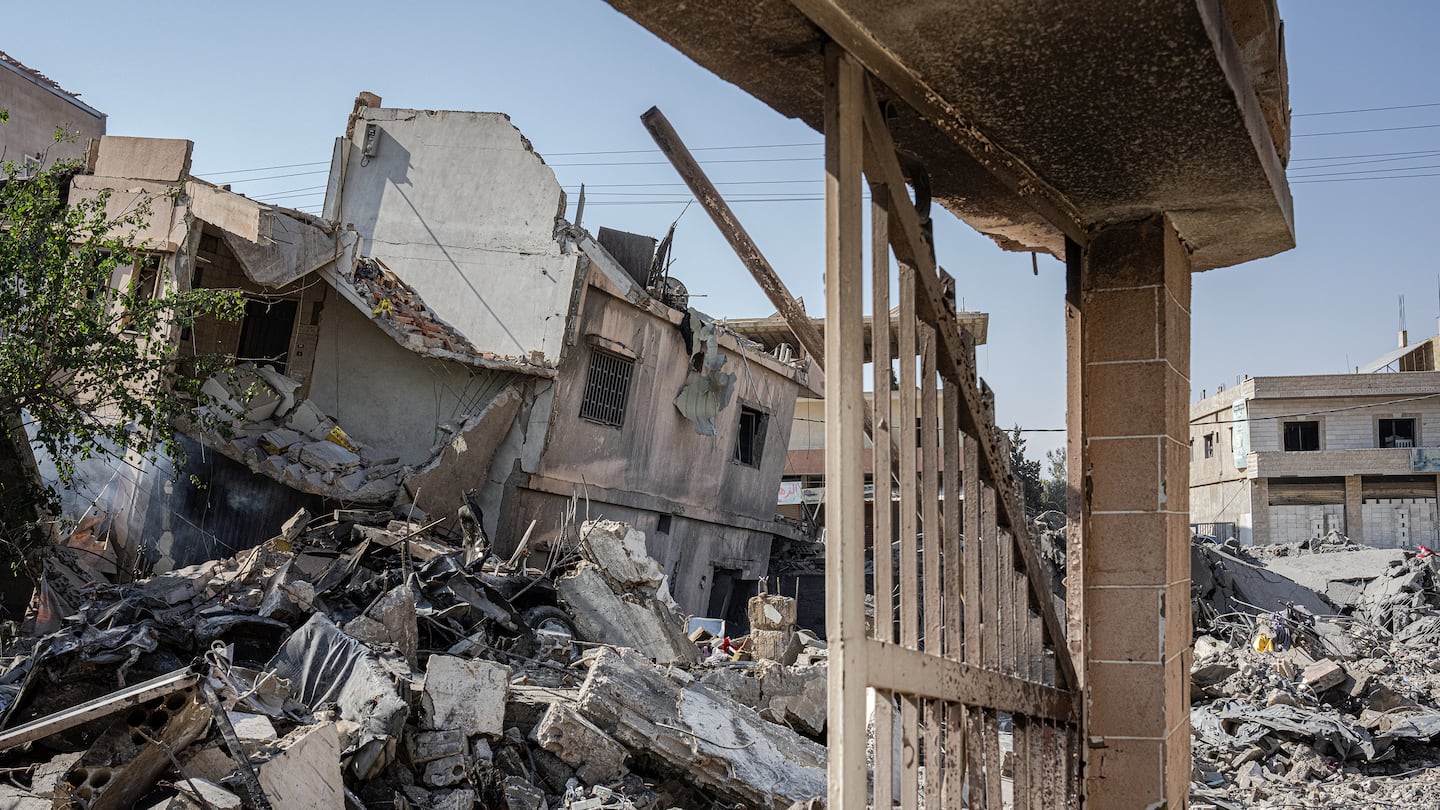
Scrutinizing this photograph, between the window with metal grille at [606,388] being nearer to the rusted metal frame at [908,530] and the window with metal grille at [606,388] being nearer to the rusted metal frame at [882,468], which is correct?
the rusted metal frame at [908,530]

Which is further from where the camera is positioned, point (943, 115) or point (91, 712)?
point (91, 712)

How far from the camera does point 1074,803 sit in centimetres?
314

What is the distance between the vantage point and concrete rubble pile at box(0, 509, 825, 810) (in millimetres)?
5141

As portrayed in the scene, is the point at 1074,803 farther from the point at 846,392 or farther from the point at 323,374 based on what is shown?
the point at 323,374

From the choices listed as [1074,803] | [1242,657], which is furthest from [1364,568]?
[1074,803]

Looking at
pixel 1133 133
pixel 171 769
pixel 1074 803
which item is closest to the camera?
pixel 1133 133

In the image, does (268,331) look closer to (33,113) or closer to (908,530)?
(33,113)

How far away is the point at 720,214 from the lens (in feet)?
10.4

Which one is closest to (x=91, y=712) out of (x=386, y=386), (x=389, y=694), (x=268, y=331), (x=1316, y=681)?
(x=389, y=694)

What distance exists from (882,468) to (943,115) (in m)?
0.92

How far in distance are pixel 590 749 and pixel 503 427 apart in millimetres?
7309

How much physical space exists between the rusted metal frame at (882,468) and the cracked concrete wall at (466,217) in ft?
36.5

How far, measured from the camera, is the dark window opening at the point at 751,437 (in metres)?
18.3

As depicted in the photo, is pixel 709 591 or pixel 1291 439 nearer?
pixel 709 591
